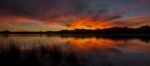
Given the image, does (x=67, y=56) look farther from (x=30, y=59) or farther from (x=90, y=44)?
(x=90, y=44)

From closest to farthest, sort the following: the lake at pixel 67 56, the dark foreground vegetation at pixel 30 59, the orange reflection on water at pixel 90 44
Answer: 1. the dark foreground vegetation at pixel 30 59
2. the lake at pixel 67 56
3. the orange reflection on water at pixel 90 44

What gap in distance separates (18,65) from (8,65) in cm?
47

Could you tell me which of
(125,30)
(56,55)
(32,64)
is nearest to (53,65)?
(32,64)

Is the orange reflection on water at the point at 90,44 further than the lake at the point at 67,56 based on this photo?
Yes

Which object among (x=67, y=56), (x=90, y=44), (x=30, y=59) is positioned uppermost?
(x=30, y=59)

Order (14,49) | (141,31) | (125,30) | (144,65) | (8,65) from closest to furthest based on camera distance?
1. (8,65)
2. (144,65)
3. (14,49)
4. (141,31)
5. (125,30)

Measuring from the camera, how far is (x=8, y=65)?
8.59 metres

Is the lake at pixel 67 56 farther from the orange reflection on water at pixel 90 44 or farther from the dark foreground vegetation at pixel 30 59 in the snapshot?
the orange reflection on water at pixel 90 44

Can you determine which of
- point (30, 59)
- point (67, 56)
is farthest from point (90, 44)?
point (30, 59)

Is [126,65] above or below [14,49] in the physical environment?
below

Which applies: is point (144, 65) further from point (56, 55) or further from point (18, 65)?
point (18, 65)

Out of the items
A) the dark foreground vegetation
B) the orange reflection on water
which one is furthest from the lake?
the orange reflection on water

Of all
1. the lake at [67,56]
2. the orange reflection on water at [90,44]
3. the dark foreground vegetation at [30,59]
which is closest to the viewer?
the dark foreground vegetation at [30,59]

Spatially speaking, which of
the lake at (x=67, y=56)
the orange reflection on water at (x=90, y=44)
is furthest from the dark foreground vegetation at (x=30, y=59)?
the orange reflection on water at (x=90, y=44)
